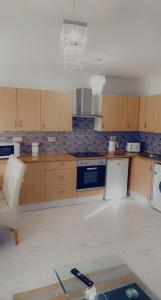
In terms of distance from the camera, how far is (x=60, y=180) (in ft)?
13.4

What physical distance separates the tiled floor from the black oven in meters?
0.39

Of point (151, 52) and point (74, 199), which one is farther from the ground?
point (151, 52)

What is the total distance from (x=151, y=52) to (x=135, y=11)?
123 centimetres

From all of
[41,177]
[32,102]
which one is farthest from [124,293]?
[32,102]

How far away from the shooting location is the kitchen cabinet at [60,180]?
3971 mm

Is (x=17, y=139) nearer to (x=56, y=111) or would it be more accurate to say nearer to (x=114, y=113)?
(x=56, y=111)

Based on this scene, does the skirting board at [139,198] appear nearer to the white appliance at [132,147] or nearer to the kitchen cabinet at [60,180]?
the white appliance at [132,147]

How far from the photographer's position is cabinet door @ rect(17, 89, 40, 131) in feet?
12.7

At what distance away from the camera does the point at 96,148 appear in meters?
4.90

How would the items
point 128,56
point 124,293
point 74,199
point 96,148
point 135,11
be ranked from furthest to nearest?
point 96,148
point 74,199
point 128,56
point 135,11
point 124,293

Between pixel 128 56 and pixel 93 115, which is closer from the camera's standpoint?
pixel 128 56

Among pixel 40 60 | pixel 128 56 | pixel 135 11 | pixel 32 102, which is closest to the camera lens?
pixel 135 11

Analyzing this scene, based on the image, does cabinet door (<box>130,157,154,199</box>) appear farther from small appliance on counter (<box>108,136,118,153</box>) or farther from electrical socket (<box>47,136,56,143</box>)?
electrical socket (<box>47,136,56,143</box>)

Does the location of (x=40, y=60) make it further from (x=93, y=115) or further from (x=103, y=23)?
(x=103, y=23)
